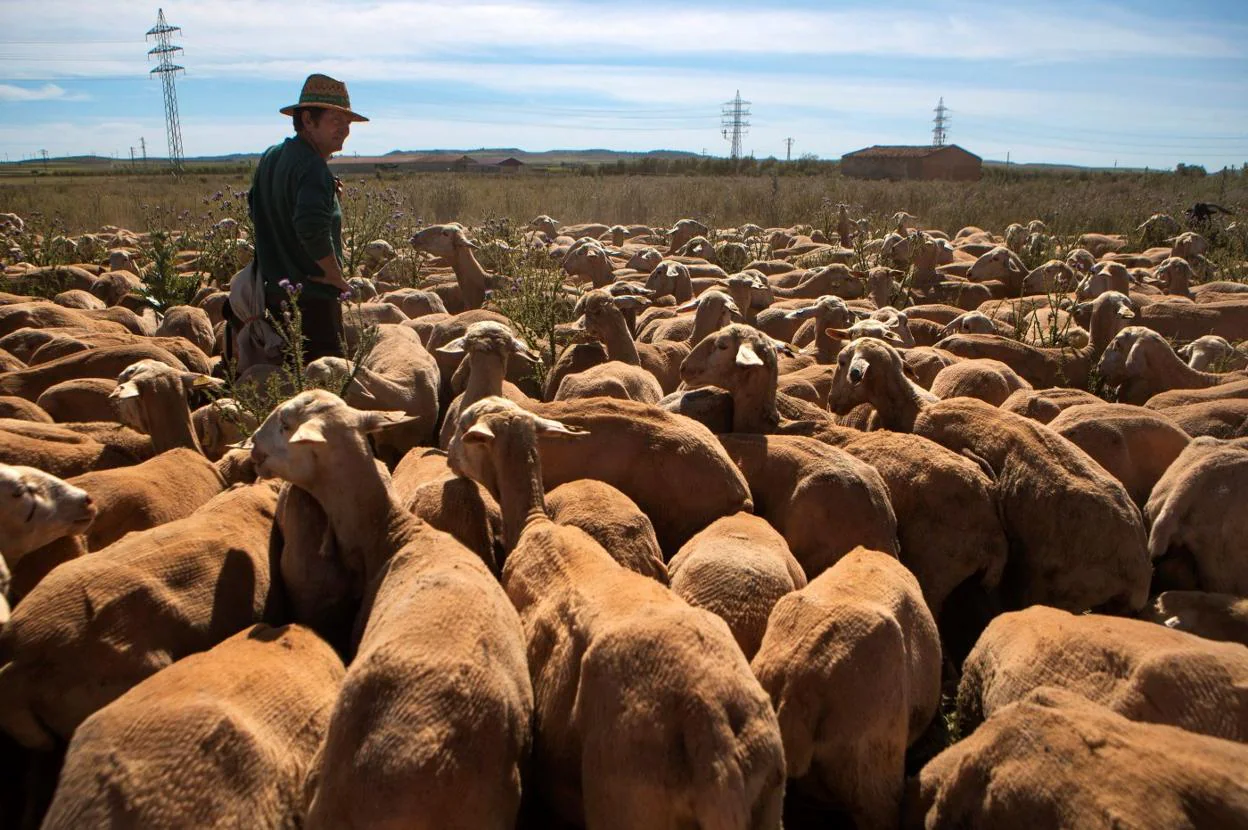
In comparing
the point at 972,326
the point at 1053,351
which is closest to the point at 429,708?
the point at 1053,351

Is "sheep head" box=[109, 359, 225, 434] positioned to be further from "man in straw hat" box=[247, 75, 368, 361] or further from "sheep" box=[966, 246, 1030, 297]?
"sheep" box=[966, 246, 1030, 297]

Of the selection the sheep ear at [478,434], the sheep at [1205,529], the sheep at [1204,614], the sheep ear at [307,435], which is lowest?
the sheep at [1204,614]

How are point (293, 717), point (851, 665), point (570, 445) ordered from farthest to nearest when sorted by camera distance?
1. point (570, 445)
2. point (851, 665)
3. point (293, 717)

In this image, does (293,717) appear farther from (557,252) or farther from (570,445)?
(557,252)

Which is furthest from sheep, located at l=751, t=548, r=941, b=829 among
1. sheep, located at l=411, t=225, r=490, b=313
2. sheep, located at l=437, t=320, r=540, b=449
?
sheep, located at l=411, t=225, r=490, b=313

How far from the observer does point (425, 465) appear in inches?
231

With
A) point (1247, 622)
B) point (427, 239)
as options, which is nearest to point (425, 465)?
point (1247, 622)

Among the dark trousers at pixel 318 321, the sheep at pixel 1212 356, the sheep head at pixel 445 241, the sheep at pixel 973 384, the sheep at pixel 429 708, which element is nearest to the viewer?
the sheep at pixel 429 708

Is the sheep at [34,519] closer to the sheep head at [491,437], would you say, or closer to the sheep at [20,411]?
the sheep head at [491,437]

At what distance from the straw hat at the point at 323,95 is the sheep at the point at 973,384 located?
508 centimetres

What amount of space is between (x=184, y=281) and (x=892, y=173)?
43.6 m

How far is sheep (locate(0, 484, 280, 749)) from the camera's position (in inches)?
136

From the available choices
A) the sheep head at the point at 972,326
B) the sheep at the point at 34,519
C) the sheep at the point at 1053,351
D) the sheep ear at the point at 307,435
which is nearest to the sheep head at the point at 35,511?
the sheep at the point at 34,519

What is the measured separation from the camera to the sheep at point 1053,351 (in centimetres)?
943
